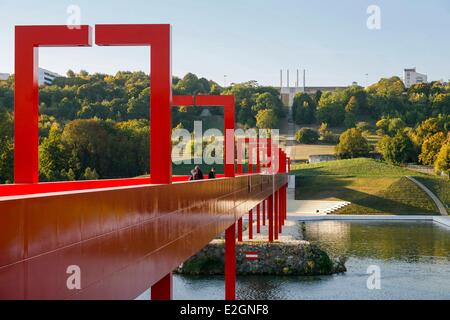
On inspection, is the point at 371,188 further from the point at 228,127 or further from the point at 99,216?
the point at 99,216

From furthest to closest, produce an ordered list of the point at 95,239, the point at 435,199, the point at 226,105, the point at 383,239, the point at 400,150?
the point at 400,150
the point at 435,199
the point at 383,239
the point at 226,105
the point at 95,239

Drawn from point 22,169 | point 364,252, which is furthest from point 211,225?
point 364,252

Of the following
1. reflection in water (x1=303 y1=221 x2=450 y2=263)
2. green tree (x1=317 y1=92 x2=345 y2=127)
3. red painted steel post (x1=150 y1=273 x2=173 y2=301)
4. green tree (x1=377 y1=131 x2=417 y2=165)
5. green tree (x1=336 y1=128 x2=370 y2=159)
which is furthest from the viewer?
green tree (x1=317 y1=92 x2=345 y2=127)

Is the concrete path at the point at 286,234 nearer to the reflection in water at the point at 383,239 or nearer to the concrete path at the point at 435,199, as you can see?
the reflection in water at the point at 383,239

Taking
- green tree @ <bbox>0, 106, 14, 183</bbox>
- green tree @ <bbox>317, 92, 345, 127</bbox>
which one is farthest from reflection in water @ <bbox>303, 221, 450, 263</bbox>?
green tree @ <bbox>317, 92, 345, 127</bbox>

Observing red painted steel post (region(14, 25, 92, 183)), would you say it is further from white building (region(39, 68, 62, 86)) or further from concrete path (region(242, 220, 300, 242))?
concrete path (region(242, 220, 300, 242))

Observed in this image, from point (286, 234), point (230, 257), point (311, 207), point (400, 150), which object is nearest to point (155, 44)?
point (230, 257)

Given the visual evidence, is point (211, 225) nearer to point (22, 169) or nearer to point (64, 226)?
point (22, 169)
